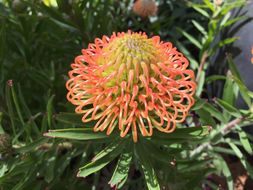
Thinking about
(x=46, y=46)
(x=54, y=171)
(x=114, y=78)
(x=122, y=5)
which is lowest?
(x=54, y=171)

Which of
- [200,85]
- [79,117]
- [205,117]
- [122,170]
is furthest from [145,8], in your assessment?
[122,170]

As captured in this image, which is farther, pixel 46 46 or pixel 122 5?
pixel 122 5

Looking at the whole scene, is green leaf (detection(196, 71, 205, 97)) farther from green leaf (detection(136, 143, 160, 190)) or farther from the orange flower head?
green leaf (detection(136, 143, 160, 190))

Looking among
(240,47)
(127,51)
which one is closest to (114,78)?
(127,51)

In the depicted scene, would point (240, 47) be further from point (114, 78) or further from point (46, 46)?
point (114, 78)

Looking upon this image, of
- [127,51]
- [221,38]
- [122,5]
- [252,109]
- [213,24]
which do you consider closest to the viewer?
[127,51]

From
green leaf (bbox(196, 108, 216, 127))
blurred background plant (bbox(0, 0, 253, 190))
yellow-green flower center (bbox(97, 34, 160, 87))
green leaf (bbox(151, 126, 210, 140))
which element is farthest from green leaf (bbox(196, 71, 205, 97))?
yellow-green flower center (bbox(97, 34, 160, 87))

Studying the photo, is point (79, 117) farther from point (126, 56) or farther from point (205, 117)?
point (205, 117)

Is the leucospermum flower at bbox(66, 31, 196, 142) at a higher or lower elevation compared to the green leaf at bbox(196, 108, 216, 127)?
lower

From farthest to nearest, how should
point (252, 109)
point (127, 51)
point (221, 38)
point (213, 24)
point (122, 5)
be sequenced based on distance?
1. point (122, 5)
2. point (221, 38)
3. point (213, 24)
4. point (252, 109)
5. point (127, 51)
